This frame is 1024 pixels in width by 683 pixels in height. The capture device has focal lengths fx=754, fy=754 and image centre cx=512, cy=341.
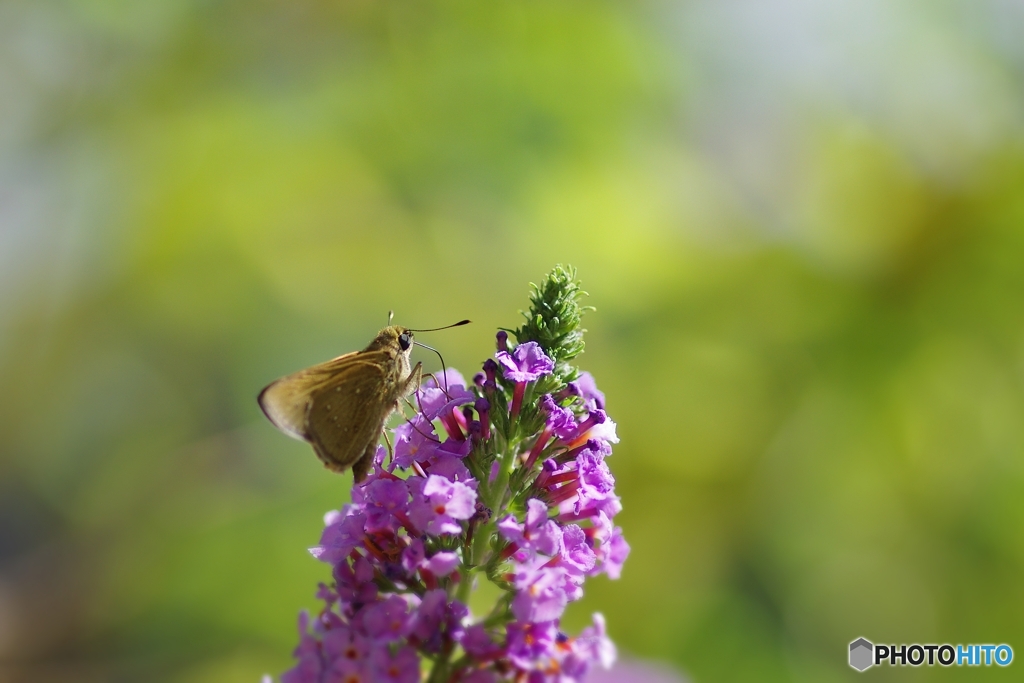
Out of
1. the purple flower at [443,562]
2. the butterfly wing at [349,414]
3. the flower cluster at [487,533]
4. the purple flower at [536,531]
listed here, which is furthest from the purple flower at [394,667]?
the butterfly wing at [349,414]

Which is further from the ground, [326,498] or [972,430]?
[972,430]

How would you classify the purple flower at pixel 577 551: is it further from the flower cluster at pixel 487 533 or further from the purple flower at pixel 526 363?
the purple flower at pixel 526 363

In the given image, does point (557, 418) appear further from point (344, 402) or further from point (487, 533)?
point (344, 402)

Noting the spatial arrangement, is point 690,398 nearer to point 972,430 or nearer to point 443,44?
point 972,430

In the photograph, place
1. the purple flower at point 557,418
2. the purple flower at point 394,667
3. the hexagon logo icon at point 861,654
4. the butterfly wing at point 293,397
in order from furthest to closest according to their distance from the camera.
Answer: the hexagon logo icon at point 861,654 → the butterfly wing at point 293,397 → the purple flower at point 557,418 → the purple flower at point 394,667

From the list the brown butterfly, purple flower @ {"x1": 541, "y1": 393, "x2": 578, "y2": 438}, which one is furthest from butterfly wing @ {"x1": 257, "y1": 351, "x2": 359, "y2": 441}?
purple flower @ {"x1": 541, "y1": 393, "x2": 578, "y2": 438}

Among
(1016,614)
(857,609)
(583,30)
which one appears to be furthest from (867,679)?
(583,30)

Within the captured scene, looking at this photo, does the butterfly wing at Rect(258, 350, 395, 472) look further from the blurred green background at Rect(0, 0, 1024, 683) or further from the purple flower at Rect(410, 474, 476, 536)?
the blurred green background at Rect(0, 0, 1024, 683)
